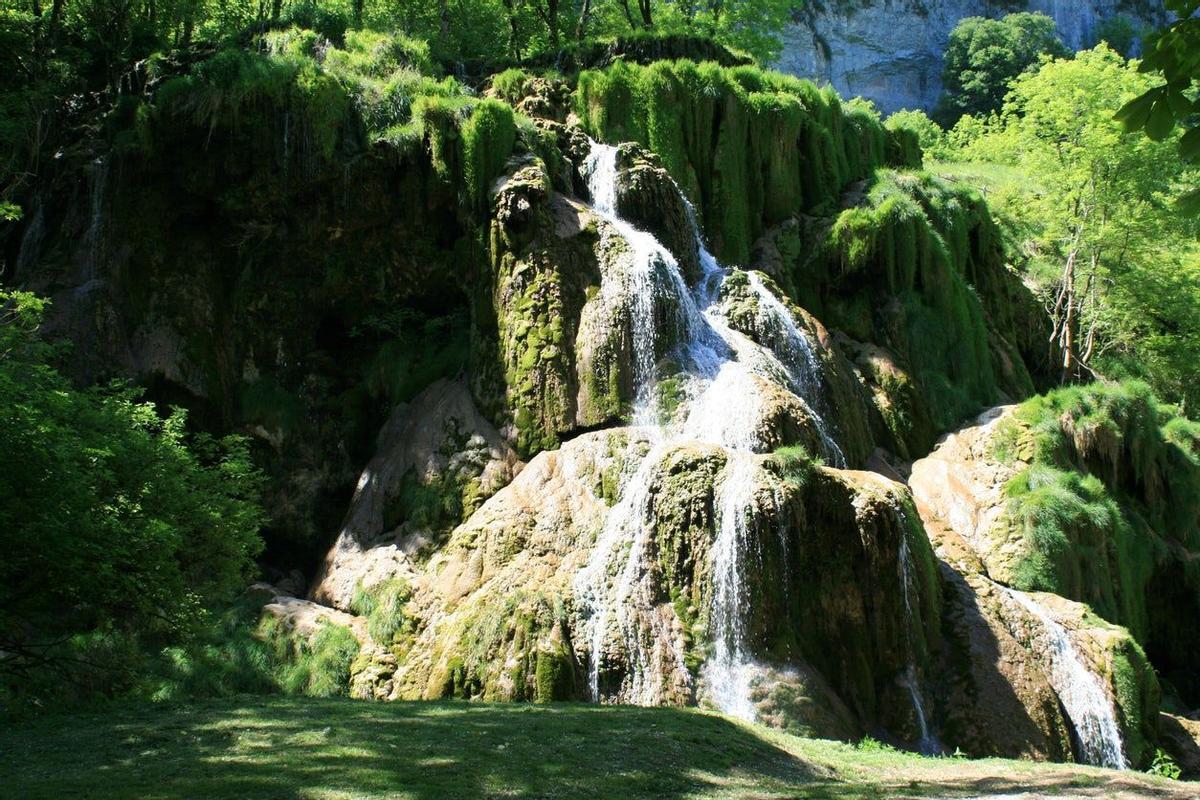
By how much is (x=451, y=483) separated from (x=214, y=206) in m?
8.41

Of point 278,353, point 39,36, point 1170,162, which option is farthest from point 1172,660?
point 39,36

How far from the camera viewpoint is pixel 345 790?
619 cm

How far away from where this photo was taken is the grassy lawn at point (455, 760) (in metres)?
6.41

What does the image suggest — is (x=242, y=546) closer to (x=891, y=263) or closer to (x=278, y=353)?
(x=278, y=353)

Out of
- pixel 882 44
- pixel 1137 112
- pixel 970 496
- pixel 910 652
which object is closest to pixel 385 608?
pixel 910 652

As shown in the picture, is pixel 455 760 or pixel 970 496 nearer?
pixel 455 760

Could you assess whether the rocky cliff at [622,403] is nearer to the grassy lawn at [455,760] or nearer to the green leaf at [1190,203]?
the grassy lawn at [455,760]

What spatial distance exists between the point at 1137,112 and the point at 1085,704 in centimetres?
1201

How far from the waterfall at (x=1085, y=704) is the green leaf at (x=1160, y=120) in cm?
1179

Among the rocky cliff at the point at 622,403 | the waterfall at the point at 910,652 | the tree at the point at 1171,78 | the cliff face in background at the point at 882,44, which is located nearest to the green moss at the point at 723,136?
the rocky cliff at the point at 622,403

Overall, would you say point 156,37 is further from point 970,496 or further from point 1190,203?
point 1190,203

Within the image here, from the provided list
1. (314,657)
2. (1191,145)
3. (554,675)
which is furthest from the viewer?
(314,657)

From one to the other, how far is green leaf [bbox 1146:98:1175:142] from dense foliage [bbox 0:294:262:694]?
8.82m

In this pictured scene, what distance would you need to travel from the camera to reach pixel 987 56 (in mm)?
65000
